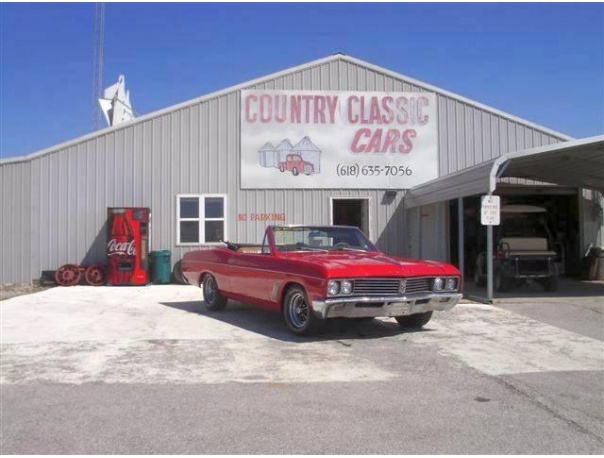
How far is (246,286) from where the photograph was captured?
29.9 feet

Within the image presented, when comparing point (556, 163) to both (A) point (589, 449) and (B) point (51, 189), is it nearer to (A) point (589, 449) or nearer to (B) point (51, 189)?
(A) point (589, 449)

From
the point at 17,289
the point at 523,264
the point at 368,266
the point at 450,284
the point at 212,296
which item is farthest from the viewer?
the point at 17,289

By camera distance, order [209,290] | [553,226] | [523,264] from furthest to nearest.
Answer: [553,226] → [523,264] → [209,290]

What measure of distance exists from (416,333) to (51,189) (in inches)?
469

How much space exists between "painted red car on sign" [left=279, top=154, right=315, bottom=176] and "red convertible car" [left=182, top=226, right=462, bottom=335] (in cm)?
726

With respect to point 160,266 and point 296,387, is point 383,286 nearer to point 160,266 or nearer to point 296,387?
→ point 296,387

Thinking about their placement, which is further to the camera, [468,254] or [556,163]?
[468,254]

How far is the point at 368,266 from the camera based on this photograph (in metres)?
7.54

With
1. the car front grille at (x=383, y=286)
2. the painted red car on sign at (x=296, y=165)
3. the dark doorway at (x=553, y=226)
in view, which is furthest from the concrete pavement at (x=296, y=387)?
the dark doorway at (x=553, y=226)

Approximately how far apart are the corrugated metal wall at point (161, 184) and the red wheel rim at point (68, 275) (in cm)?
50

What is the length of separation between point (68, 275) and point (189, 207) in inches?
145

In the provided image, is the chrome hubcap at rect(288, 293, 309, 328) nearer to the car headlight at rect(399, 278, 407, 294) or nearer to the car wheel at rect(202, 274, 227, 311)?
the car headlight at rect(399, 278, 407, 294)

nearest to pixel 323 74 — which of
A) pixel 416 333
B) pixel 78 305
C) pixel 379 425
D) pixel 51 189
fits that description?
pixel 51 189

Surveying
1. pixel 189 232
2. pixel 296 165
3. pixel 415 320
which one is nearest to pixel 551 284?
pixel 415 320
